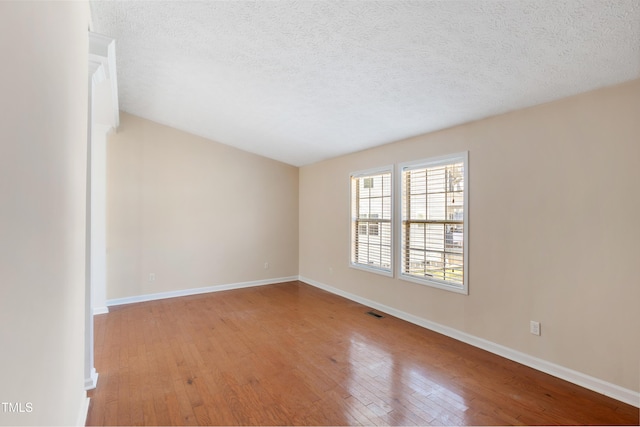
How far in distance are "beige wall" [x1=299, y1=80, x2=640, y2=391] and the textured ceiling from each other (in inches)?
10.8

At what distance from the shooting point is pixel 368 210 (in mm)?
4777

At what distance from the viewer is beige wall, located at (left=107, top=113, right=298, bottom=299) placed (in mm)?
4656

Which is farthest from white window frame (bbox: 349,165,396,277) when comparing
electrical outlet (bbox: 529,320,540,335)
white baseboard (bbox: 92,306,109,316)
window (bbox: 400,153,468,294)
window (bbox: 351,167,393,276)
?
white baseboard (bbox: 92,306,109,316)

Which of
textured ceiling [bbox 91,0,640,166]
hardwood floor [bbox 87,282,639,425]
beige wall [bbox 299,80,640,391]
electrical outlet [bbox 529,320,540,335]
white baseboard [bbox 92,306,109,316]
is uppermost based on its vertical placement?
textured ceiling [bbox 91,0,640,166]

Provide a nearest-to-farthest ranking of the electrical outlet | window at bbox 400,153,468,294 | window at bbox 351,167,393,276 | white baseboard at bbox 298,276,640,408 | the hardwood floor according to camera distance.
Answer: the hardwood floor
white baseboard at bbox 298,276,640,408
the electrical outlet
window at bbox 400,153,468,294
window at bbox 351,167,393,276

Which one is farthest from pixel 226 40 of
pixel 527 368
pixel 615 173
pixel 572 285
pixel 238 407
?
pixel 527 368

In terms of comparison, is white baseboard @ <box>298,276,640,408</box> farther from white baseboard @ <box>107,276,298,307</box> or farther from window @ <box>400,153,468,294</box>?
white baseboard @ <box>107,276,298,307</box>

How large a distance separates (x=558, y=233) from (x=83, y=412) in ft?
12.8

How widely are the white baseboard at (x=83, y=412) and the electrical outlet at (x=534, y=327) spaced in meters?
3.57

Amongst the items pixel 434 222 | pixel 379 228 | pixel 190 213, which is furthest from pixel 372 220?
pixel 190 213

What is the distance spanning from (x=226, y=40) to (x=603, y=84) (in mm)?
3008

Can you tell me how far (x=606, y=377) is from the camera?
2.34 m

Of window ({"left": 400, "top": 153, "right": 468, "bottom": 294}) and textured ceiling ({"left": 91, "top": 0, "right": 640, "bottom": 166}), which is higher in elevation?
textured ceiling ({"left": 91, "top": 0, "right": 640, "bottom": 166})

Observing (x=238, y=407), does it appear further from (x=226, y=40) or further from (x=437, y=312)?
(x=226, y=40)
